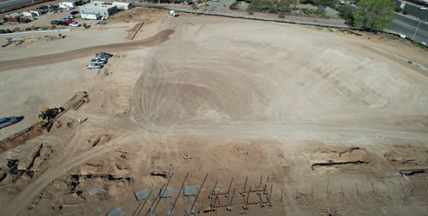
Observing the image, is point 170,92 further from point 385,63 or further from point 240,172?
point 385,63

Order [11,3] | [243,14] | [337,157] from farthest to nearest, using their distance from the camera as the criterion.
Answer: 1. [11,3]
2. [243,14]
3. [337,157]

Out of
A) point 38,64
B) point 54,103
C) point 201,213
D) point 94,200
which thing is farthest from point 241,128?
point 38,64

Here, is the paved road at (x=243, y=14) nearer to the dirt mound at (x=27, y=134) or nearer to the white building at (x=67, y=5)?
the white building at (x=67, y=5)

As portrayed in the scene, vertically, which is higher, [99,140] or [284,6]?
[284,6]

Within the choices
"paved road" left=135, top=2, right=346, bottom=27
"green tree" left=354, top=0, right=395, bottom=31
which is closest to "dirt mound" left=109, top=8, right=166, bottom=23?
"paved road" left=135, top=2, right=346, bottom=27

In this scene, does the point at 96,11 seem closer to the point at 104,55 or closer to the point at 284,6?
the point at 104,55

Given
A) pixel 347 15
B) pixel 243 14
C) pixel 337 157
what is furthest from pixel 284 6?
pixel 337 157
